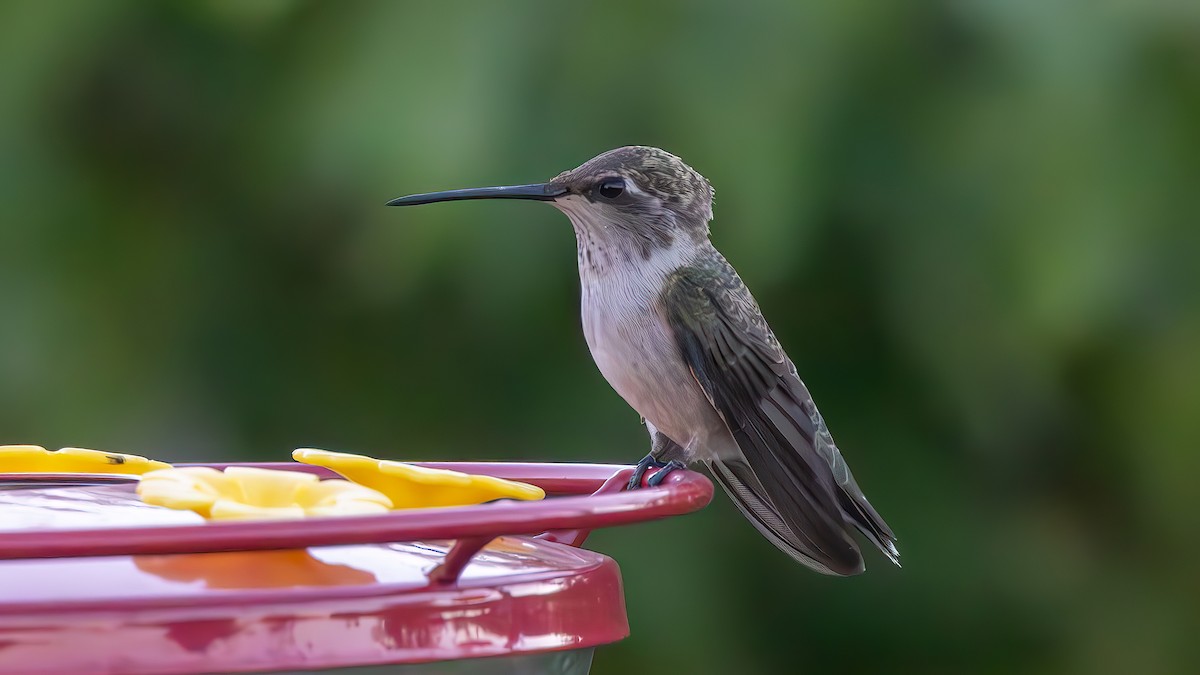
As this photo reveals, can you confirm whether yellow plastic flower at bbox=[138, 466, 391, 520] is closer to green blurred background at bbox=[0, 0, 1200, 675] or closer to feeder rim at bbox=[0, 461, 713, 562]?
feeder rim at bbox=[0, 461, 713, 562]

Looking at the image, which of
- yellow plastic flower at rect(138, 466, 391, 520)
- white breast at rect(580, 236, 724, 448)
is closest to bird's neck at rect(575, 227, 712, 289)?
white breast at rect(580, 236, 724, 448)

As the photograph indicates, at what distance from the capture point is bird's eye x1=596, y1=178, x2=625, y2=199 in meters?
3.11

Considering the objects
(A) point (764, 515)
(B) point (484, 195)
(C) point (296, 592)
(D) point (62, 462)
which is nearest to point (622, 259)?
(B) point (484, 195)

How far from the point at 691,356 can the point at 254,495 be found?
1.44m

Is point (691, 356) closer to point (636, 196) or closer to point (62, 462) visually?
point (636, 196)

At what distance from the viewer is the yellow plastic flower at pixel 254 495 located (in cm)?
154

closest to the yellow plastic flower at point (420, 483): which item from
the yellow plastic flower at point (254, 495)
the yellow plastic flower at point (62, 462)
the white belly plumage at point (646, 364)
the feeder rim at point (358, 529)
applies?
the yellow plastic flower at point (254, 495)

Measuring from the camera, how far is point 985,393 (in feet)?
12.7

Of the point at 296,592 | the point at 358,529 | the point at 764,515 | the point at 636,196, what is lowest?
the point at 764,515

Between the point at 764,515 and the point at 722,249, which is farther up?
the point at 722,249

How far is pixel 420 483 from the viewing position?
1.72 m

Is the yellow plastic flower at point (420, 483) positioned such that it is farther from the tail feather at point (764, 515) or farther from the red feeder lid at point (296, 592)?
the tail feather at point (764, 515)

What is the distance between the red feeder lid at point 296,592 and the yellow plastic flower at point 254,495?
6cm

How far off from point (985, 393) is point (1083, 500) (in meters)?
0.80
